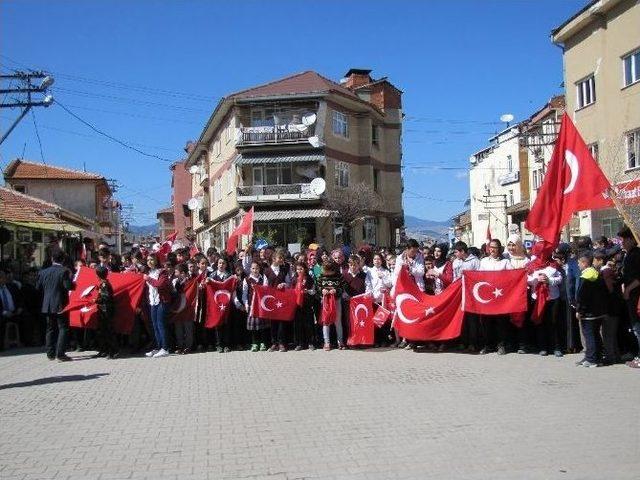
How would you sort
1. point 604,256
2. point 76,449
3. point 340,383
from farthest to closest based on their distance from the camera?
1. point 604,256
2. point 340,383
3. point 76,449

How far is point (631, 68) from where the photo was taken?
2364 centimetres

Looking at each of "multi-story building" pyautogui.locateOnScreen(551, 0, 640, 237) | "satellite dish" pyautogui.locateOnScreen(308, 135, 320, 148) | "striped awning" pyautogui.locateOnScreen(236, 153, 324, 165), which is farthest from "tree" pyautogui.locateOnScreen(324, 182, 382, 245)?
"multi-story building" pyautogui.locateOnScreen(551, 0, 640, 237)

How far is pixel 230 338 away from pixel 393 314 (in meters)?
3.19

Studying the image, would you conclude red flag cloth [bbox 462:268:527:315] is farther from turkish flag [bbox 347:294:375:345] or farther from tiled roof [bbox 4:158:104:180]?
tiled roof [bbox 4:158:104:180]

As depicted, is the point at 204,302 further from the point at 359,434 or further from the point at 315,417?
the point at 359,434

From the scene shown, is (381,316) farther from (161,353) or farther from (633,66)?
(633,66)

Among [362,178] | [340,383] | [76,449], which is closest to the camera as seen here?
[76,449]

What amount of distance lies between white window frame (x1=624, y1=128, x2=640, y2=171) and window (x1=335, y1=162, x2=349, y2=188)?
79.8 feet

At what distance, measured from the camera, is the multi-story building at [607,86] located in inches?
921

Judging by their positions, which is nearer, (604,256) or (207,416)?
(207,416)

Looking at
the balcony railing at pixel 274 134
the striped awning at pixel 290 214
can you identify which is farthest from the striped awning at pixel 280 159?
the striped awning at pixel 290 214

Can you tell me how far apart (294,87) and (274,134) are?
411cm

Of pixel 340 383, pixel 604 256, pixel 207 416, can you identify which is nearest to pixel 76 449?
pixel 207 416

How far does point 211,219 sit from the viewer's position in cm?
6003
